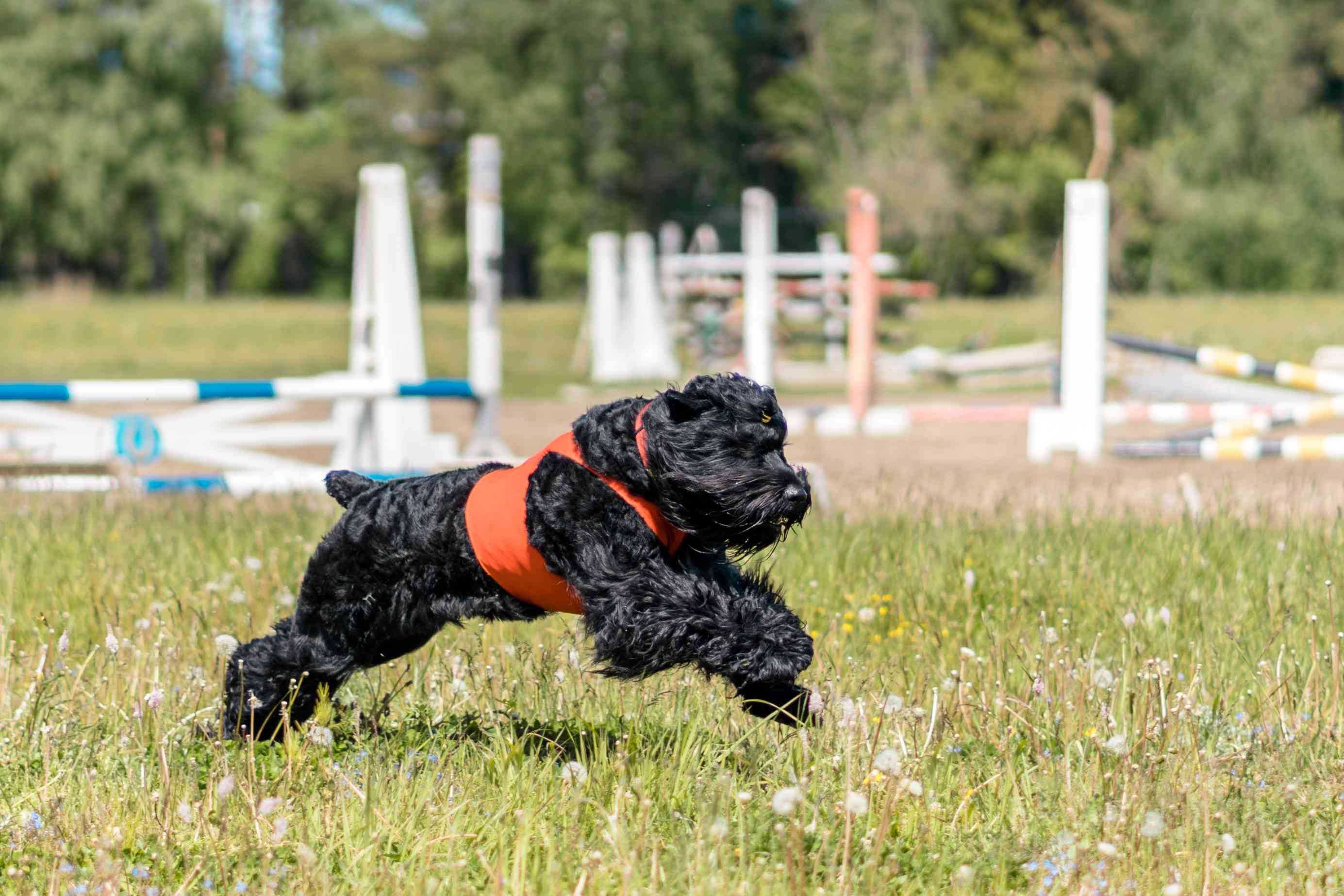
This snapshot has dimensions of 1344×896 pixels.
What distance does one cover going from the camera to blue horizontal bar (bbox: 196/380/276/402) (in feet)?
22.0

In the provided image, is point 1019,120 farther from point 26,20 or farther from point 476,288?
point 476,288

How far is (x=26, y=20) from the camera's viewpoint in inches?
1730

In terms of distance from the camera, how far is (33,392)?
654 cm

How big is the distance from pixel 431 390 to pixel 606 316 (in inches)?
464

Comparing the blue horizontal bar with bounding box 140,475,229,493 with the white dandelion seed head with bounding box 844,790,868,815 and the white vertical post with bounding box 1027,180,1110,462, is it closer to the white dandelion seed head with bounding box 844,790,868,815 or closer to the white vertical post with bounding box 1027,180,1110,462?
the white vertical post with bounding box 1027,180,1110,462

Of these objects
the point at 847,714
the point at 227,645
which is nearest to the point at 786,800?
the point at 847,714

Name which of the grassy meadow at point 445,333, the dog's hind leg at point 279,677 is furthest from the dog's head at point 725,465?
the grassy meadow at point 445,333

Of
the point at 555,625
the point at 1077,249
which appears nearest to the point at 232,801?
the point at 555,625

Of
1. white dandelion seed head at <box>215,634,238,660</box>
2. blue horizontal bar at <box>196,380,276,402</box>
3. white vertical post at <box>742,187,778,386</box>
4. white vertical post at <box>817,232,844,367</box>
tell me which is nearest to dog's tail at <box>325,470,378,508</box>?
white dandelion seed head at <box>215,634,238,660</box>

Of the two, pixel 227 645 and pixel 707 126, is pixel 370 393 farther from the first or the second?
pixel 707 126

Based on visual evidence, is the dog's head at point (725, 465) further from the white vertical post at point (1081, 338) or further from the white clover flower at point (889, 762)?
the white vertical post at point (1081, 338)

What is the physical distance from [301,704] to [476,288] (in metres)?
4.67

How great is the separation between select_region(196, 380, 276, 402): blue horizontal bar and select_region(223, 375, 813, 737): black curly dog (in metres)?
3.73

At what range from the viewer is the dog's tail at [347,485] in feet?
10.9
